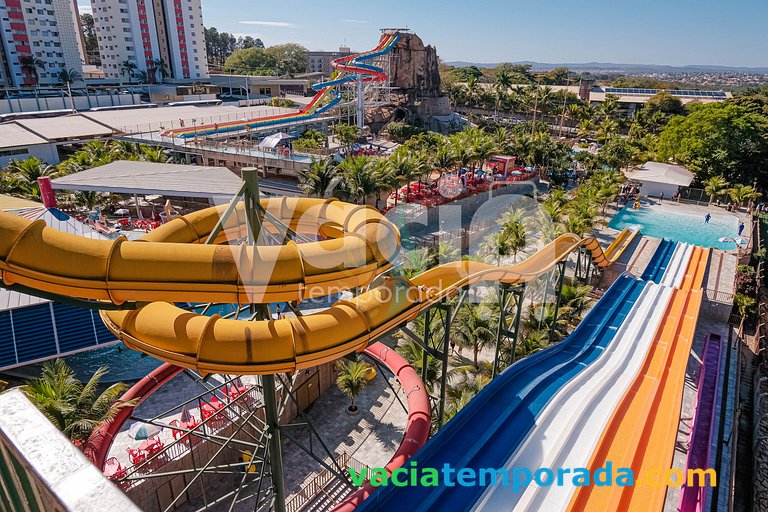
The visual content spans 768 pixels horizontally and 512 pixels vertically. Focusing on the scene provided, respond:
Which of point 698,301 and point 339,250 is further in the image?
point 698,301

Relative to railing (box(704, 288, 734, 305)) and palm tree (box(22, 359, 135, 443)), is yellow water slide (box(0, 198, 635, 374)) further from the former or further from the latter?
railing (box(704, 288, 734, 305))

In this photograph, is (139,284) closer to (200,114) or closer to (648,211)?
(648,211)

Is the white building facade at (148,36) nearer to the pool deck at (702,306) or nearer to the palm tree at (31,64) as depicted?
the palm tree at (31,64)

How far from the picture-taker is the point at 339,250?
9359 millimetres

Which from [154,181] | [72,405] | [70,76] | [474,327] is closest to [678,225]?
[474,327]

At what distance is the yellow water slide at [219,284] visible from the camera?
25.2ft

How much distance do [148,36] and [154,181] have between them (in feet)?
283

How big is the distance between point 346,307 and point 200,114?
6600 centimetres

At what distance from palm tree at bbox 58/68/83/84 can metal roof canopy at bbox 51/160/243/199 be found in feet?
Result: 224

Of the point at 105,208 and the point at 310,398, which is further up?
the point at 105,208

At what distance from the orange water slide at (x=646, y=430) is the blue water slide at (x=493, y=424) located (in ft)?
5.91

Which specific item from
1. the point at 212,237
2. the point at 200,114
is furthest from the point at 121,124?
the point at 212,237

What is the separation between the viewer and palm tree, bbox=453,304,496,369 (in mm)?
19219

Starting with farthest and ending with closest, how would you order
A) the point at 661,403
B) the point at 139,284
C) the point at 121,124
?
the point at 121,124 → the point at 661,403 → the point at 139,284
